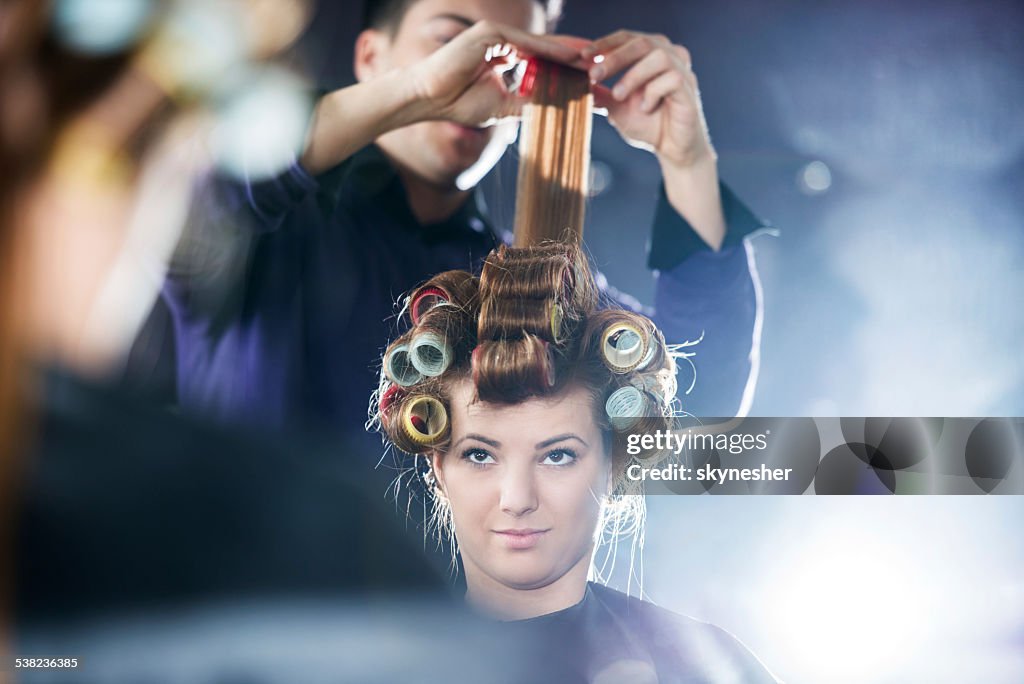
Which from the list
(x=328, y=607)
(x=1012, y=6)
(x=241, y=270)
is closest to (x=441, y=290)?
(x=241, y=270)

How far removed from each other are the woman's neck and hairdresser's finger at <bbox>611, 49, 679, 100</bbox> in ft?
2.87

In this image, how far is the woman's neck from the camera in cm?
156

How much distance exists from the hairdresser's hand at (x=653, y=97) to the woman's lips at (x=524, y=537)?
2.42 feet

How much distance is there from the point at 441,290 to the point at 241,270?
39cm

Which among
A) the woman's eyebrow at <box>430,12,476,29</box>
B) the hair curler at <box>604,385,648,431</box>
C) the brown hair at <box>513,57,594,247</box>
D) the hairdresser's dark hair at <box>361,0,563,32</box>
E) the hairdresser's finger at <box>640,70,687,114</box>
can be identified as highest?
the hairdresser's dark hair at <box>361,0,563,32</box>

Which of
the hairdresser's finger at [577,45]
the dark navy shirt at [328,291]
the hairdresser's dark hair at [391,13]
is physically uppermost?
the hairdresser's dark hair at [391,13]

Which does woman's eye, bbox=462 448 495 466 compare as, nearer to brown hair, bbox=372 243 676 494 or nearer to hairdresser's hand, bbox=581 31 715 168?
brown hair, bbox=372 243 676 494

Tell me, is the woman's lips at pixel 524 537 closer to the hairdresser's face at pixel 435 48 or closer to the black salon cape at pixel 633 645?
the black salon cape at pixel 633 645

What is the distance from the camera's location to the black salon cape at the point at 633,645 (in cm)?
157

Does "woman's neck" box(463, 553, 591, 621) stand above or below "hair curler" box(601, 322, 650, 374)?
below

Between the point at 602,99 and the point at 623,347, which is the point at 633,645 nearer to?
the point at 623,347

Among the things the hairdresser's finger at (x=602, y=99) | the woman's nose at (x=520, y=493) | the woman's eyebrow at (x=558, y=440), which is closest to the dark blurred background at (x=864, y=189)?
the hairdresser's finger at (x=602, y=99)

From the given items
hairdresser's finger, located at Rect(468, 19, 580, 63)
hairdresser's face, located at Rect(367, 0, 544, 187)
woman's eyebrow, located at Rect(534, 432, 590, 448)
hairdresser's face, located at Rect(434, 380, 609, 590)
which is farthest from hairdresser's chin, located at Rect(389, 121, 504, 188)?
woman's eyebrow, located at Rect(534, 432, 590, 448)

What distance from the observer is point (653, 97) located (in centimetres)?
162
